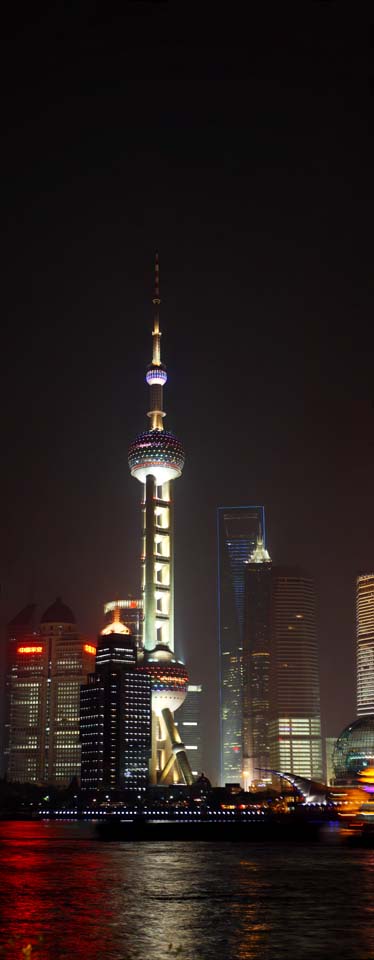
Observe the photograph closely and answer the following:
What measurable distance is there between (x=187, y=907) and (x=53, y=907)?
8.33 meters

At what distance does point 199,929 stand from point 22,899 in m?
19.4

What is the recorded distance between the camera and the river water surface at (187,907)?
1948 inches

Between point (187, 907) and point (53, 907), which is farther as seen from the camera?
point (53, 907)

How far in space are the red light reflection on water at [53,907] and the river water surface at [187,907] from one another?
0.21 ft

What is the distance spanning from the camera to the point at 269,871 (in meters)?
96.1

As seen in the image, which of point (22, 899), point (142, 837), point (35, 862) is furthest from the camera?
point (142, 837)

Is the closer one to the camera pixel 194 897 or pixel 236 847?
pixel 194 897

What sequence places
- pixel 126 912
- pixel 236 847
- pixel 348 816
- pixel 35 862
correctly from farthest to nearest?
pixel 348 816 → pixel 236 847 → pixel 35 862 → pixel 126 912

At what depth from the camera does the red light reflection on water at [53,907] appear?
49.5m

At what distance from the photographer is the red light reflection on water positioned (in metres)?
49.5

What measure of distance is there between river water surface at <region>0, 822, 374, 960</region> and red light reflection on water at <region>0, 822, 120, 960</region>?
6 centimetres

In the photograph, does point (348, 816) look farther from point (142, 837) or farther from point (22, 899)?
point (22, 899)

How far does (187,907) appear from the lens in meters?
66.2

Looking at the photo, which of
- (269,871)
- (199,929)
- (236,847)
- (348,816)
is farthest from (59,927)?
(348,816)
